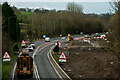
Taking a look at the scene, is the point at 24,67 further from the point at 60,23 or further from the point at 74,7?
the point at 74,7

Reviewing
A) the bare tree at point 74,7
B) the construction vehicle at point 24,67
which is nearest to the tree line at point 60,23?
the bare tree at point 74,7

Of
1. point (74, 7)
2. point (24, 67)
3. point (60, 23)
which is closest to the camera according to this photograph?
point (24, 67)

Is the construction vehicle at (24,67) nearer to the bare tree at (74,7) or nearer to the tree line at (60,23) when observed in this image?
the tree line at (60,23)

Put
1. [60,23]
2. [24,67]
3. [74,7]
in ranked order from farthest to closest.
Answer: [74,7] < [60,23] < [24,67]

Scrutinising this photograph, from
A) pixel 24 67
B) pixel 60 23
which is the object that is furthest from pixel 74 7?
pixel 24 67

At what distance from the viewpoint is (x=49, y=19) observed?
3489 inches

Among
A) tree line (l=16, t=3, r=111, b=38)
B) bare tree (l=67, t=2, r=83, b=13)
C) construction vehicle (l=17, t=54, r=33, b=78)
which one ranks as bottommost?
construction vehicle (l=17, t=54, r=33, b=78)

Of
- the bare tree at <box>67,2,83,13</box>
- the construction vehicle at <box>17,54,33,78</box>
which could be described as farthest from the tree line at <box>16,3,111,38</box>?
the construction vehicle at <box>17,54,33,78</box>

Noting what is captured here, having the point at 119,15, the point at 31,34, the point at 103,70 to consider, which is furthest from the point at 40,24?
the point at 119,15

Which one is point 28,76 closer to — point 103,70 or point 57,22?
point 103,70

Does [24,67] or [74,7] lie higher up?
[74,7]

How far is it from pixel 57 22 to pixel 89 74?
227 ft

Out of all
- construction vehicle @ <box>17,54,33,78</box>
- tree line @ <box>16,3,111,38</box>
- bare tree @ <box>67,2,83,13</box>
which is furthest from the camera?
bare tree @ <box>67,2,83,13</box>

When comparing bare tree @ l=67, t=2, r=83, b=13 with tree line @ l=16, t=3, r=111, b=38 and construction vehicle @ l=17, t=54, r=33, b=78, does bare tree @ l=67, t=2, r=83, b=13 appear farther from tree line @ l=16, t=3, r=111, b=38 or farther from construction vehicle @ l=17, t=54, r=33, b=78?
construction vehicle @ l=17, t=54, r=33, b=78
